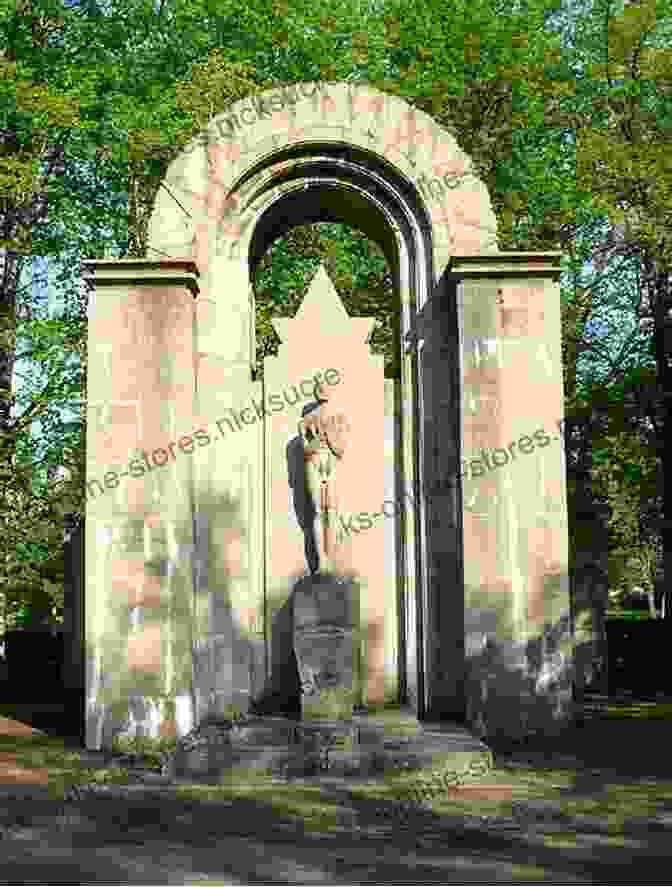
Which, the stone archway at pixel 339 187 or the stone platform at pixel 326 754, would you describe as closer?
the stone platform at pixel 326 754

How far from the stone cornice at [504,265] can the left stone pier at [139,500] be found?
3.03 m

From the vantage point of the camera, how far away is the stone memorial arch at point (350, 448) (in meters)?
11.2

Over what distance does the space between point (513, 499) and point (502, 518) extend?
0.24m

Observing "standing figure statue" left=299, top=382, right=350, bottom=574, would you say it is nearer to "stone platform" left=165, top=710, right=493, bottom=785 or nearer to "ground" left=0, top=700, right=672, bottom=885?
"stone platform" left=165, top=710, right=493, bottom=785

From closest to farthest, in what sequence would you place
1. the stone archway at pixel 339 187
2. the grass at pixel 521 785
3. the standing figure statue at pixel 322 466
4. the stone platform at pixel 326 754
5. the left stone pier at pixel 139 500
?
the grass at pixel 521 785
the stone platform at pixel 326 754
the left stone pier at pixel 139 500
the standing figure statue at pixel 322 466
the stone archway at pixel 339 187

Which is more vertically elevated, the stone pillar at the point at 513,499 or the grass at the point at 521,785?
the stone pillar at the point at 513,499

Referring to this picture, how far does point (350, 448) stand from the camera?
1267cm

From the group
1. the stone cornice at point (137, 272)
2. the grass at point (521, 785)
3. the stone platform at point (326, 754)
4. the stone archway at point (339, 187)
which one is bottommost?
the grass at point (521, 785)

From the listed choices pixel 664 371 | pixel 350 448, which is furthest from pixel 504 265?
pixel 664 371

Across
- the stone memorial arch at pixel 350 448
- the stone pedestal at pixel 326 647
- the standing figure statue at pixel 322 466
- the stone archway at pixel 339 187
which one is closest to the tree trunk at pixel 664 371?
the stone archway at pixel 339 187

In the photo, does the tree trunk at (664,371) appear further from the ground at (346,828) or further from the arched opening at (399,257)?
the ground at (346,828)

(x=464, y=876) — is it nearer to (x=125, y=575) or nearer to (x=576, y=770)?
(x=576, y=770)

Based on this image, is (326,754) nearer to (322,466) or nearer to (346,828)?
(346,828)

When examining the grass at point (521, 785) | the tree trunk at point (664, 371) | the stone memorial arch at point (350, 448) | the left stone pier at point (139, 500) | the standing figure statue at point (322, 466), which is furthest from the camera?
the tree trunk at point (664, 371)
